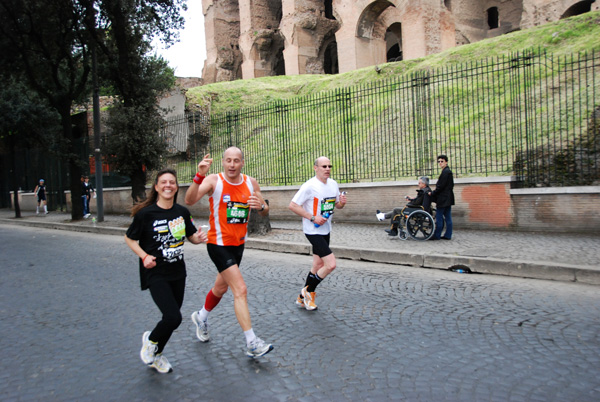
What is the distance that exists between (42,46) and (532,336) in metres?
18.9

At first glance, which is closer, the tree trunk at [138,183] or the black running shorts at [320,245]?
the black running shorts at [320,245]

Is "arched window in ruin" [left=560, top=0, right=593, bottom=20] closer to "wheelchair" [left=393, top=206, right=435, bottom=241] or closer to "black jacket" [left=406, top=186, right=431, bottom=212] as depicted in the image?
"black jacket" [left=406, top=186, right=431, bottom=212]

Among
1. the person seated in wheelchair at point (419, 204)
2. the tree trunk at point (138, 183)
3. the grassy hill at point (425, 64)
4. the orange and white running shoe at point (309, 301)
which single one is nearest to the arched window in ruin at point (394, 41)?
the grassy hill at point (425, 64)

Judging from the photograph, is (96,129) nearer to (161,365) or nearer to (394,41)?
(161,365)

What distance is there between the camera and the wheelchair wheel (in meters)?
9.60

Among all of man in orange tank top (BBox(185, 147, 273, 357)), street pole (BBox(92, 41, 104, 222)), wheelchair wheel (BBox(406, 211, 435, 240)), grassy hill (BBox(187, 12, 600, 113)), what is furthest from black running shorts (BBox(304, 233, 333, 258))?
street pole (BBox(92, 41, 104, 222))

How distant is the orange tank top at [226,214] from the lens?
411 cm

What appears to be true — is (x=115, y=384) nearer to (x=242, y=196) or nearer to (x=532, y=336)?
(x=242, y=196)

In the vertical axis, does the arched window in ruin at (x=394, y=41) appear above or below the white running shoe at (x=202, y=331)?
above

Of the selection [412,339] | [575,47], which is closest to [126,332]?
[412,339]

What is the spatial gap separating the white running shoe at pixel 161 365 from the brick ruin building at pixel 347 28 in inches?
1056

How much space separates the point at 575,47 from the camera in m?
15.3

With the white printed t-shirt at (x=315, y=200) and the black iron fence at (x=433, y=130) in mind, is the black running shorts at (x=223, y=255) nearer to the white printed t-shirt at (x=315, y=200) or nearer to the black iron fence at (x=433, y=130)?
the white printed t-shirt at (x=315, y=200)

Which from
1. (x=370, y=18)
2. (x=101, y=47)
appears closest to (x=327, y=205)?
(x=101, y=47)
